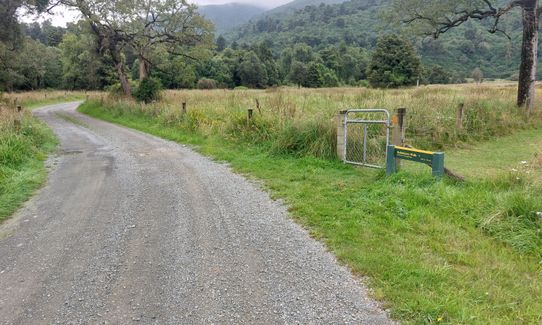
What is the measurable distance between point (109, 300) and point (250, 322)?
4.11 feet

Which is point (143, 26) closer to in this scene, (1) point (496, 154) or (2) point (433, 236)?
(1) point (496, 154)

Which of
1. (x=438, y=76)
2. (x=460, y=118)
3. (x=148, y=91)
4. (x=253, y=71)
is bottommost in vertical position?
(x=460, y=118)

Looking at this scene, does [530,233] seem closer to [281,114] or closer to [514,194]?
[514,194]

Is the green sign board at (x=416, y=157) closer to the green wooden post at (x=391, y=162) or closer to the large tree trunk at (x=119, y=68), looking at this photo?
the green wooden post at (x=391, y=162)

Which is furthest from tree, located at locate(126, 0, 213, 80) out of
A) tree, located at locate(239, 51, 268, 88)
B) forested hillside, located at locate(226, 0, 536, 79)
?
tree, located at locate(239, 51, 268, 88)

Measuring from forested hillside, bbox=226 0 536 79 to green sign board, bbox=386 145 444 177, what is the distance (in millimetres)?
13390

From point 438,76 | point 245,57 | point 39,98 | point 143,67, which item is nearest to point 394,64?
point 438,76

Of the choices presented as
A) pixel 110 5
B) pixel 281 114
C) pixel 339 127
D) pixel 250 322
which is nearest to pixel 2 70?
pixel 110 5

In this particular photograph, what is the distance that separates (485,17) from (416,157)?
13620mm

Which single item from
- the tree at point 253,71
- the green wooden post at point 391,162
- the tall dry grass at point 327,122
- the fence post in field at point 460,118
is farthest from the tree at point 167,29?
the tree at point 253,71

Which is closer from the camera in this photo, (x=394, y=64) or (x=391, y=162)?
(x=391, y=162)

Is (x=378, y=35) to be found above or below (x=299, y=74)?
above

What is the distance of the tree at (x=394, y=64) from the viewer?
43.3 meters

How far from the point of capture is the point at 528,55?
14.0m
